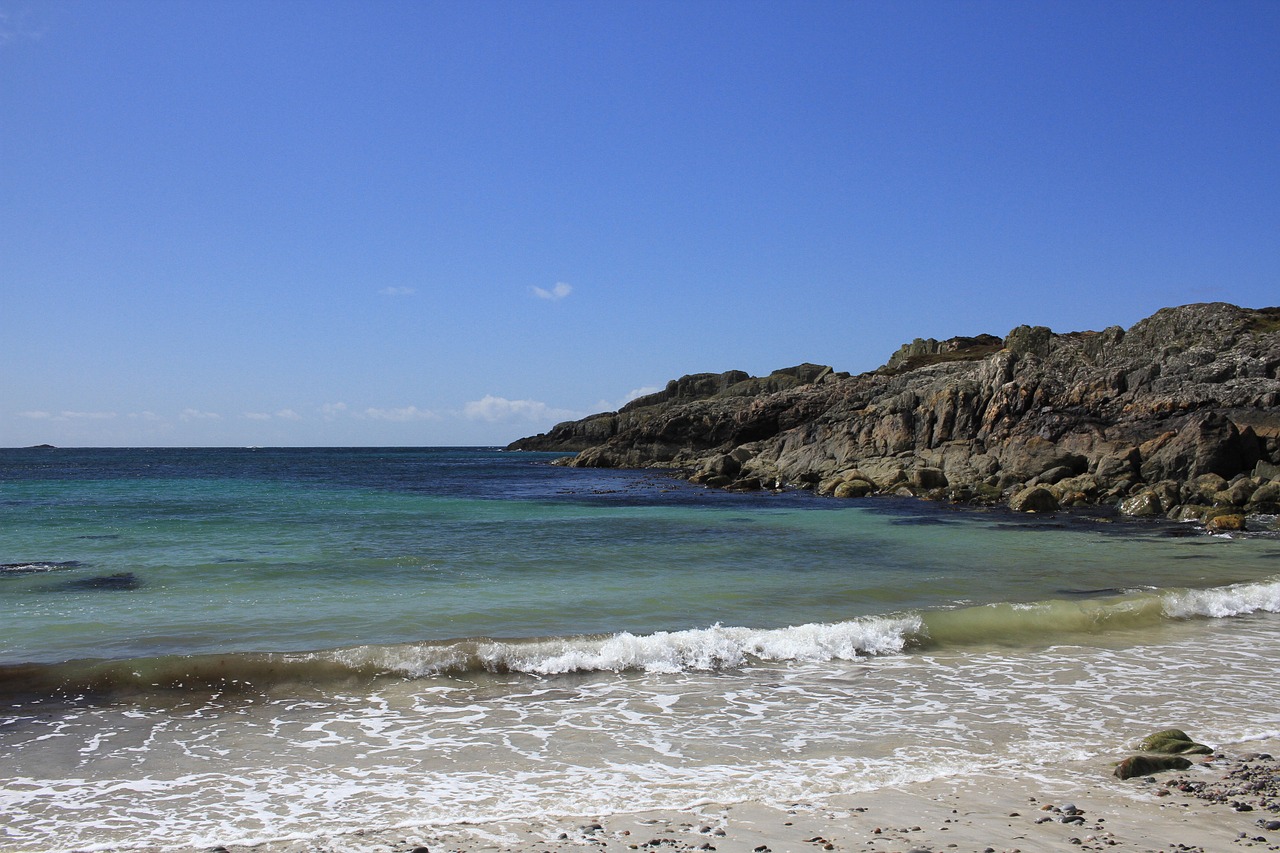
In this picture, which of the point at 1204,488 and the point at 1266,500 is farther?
the point at 1204,488

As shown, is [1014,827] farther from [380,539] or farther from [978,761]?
[380,539]

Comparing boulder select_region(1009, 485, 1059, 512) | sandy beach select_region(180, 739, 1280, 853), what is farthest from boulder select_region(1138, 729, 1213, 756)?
boulder select_region(1009, 485, 1059, 512)

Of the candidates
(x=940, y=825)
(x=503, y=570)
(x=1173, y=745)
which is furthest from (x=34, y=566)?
(x=1173, y=745)

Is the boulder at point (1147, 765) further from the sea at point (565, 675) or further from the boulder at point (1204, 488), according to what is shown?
the boulder at point (1204, 488)

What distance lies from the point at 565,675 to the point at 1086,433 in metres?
34.8

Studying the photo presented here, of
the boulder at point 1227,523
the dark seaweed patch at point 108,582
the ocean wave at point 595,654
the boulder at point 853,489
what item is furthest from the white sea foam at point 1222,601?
the boulder at point 853,489

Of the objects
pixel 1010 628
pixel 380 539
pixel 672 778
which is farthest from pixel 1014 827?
pixel 380 539

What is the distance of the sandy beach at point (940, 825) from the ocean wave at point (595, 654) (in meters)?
4.56

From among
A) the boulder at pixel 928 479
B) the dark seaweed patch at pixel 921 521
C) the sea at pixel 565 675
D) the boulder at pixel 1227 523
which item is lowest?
the sea at pixel 565 675

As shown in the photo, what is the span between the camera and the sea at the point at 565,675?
690 centimetres

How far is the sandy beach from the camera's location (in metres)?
5.64

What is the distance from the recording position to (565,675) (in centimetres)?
1065

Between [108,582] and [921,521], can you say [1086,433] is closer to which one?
[921,521]

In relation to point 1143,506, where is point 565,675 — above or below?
below
